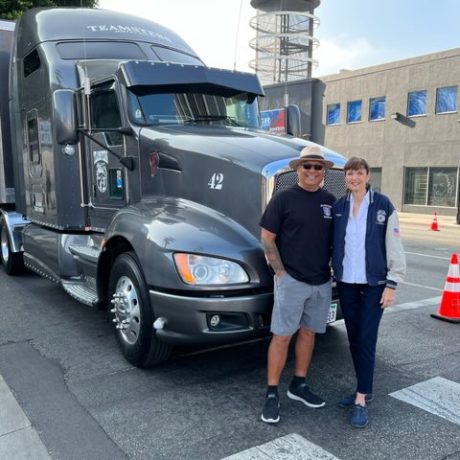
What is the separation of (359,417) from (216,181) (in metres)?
2.13

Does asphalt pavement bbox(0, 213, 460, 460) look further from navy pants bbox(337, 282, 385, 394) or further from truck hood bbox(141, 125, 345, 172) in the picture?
truck hood bbox(141, 125, 345, 172)

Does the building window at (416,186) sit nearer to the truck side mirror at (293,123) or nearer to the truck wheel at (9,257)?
the truck side mirror at (293,123)

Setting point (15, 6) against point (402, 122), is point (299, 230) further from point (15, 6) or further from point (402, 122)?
point (402, 122)

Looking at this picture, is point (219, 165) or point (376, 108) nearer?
point (219, 165)

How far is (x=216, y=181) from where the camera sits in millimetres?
4215

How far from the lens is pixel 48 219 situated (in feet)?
20.5

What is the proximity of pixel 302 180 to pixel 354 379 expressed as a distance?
70.5 inches

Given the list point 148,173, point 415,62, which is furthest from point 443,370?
point 415,62

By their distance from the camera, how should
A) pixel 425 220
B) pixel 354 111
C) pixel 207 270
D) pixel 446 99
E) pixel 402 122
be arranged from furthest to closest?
pixel 354 111, pixel 402 122, pixel 446 99, pixel 425 220, pixel 207 270

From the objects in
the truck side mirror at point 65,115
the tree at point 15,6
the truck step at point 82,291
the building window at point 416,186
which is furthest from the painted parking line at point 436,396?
the building window at point 416,186

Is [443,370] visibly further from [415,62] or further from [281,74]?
[281,74]

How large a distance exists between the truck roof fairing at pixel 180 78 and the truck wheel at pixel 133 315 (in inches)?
70.2

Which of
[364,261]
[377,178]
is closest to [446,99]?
[377,178]

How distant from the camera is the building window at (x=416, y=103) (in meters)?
23.9
